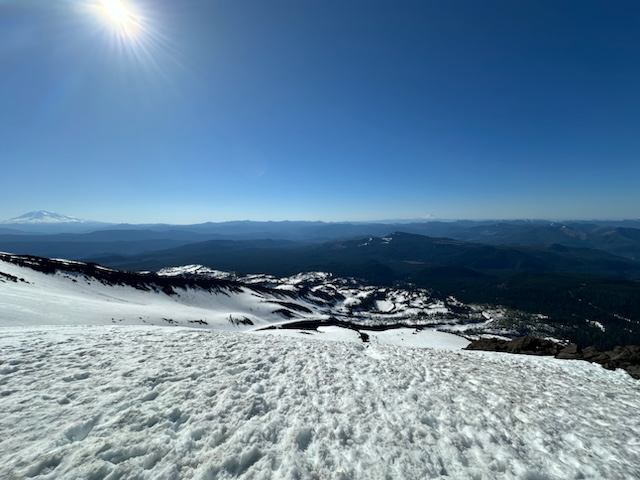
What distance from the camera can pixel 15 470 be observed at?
5320mm

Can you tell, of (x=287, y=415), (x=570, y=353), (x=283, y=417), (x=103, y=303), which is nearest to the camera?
(x=283, y=417)

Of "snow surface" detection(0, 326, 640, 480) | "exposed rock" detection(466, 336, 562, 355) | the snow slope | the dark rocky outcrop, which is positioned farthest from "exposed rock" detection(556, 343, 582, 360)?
the snow slope

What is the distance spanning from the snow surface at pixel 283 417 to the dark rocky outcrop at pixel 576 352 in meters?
2.89

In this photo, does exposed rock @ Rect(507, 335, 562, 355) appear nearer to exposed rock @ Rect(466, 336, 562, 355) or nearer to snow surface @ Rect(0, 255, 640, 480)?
exposed rock @ Rect(466, 336, 562, 355)

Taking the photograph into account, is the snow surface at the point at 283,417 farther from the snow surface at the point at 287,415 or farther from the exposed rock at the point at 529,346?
the exposed rock at the point at 529,346

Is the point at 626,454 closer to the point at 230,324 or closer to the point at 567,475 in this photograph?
the point at 567,475

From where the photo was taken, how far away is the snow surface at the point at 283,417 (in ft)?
20.4

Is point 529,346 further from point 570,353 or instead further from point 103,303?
point 103,303

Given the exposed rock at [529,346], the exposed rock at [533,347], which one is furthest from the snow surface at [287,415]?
the exposed rock at [529,346]

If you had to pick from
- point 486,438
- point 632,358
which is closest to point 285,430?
point 486,438

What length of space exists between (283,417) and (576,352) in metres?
21.0

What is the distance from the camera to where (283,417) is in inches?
327

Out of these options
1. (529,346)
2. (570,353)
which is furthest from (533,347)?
(570,353)

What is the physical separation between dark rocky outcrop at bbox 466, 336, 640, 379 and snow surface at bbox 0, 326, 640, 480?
2891 millimetres
